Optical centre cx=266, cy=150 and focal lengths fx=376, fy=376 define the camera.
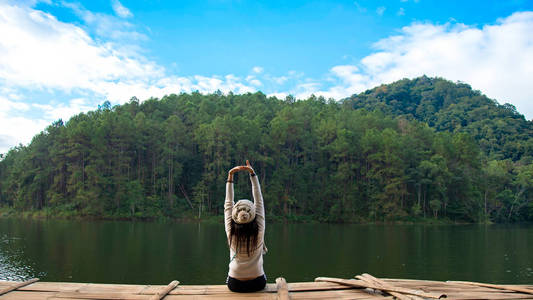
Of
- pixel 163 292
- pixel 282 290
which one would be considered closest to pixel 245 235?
pixel 282 290

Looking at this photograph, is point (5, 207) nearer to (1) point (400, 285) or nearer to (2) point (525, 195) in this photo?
(1) point (400, 285)

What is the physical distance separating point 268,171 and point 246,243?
38.2m

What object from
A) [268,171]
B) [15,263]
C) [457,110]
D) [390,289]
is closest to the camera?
[390,289]

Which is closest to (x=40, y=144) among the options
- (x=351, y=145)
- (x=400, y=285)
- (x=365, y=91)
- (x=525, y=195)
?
(x=351, y=145)

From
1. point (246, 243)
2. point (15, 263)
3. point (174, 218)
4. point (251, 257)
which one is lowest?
point (174, 218)

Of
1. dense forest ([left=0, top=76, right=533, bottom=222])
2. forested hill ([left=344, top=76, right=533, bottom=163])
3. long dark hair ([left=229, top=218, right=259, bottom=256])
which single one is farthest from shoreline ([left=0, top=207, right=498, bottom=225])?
long dark hair ([left=229, top=218, right=259, bottom=256])

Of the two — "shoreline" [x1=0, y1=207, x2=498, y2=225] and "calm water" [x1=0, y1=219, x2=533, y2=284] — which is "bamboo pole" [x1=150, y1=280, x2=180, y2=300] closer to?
"calm water" [x1=0, y1=219, x2=533, y2=284]

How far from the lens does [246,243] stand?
11.2ft

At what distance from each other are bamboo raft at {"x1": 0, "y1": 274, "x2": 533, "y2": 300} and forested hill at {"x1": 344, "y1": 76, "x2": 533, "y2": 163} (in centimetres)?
6088

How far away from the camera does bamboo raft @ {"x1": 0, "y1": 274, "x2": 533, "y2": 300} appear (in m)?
3.10

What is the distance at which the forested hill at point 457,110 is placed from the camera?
191 ft

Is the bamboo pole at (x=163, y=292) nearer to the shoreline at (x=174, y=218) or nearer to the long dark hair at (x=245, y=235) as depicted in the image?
the long dark hair at (x=245, y=235)

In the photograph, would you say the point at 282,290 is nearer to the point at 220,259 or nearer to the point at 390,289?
the point at 390,289

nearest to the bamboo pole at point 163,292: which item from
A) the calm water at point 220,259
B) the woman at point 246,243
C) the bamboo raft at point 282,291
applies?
the bamboo raft at point 282,291
